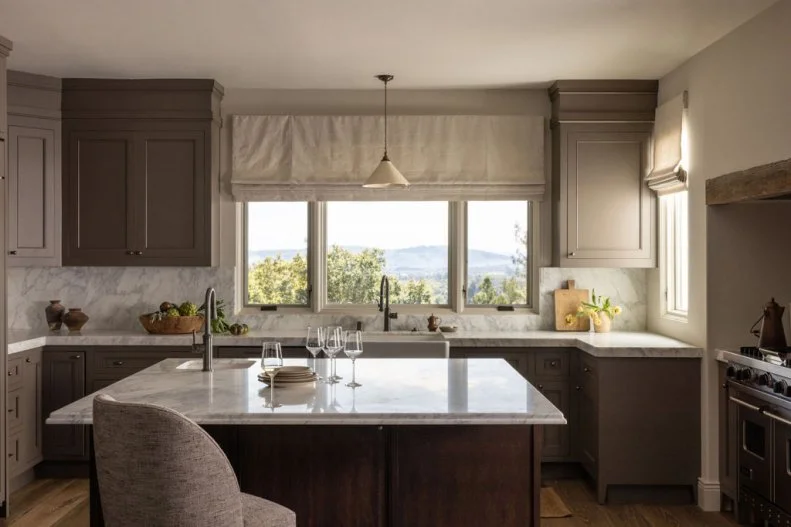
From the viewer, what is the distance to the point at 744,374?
13.1 ft

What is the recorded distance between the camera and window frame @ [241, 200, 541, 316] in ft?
18.5

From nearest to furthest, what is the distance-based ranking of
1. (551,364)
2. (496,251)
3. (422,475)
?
(422,475)
(551,364)
(496,251)

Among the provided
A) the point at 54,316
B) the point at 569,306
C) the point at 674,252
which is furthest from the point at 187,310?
the point at 674,252

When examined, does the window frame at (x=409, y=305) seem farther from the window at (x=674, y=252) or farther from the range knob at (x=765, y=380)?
the range knob at (x=765, y=380)

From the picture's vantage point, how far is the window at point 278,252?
5.71m

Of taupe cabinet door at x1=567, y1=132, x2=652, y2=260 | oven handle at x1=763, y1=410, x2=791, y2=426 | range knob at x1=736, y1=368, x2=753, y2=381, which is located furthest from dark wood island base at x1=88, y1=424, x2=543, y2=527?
taupe cabinet door at x1=567, y1=132, x2=652, y2=260

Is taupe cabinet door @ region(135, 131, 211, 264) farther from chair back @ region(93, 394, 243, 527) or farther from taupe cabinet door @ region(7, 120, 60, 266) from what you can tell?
chair back @ region(93, 394, 243, 527)

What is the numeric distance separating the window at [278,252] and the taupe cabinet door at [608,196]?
200 centimetres

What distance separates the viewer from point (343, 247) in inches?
226

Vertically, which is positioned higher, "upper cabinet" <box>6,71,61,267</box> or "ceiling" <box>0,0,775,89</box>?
"ceiling" <box>0,0,775,89</box>

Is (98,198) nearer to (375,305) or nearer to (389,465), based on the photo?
(375,305)

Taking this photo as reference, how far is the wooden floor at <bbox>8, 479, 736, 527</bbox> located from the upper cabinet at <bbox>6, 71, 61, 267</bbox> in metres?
1.52

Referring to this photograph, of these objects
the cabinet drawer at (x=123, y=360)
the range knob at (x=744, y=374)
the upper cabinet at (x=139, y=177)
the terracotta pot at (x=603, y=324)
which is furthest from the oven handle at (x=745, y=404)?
the upper cabinet at (x=139, y=177)

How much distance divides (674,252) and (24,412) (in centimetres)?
445
